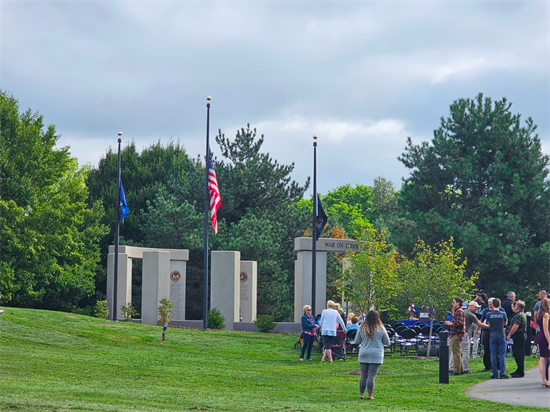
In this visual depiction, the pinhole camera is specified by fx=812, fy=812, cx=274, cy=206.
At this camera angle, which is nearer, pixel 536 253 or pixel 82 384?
pixel 82 384

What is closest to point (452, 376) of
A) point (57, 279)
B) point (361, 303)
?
point (361, 303)

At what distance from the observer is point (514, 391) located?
15234 millimetres

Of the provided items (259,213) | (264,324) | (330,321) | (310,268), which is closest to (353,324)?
(330,321)

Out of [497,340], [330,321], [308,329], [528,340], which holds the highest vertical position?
[330,321]

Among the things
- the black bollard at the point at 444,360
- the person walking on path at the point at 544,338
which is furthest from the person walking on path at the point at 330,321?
the person walking on path at the point at 544,338

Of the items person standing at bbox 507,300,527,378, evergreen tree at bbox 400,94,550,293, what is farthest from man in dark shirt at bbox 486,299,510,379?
evergreen tree at bbox 400,94,550,293

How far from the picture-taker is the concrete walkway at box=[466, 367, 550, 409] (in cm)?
1380

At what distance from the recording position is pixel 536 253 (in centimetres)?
4131

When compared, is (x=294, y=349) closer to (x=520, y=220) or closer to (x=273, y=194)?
(x=520, y=220)

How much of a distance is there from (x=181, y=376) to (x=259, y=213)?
32732 millimetres

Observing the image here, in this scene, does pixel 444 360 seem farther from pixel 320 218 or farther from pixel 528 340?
pixel 320 218

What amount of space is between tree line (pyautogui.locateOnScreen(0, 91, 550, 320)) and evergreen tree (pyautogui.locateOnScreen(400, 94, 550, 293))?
0.07 metres

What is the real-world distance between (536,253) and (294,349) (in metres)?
19.0

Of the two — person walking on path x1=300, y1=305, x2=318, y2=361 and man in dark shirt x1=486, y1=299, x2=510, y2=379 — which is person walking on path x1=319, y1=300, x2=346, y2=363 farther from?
man in dark shirt x1=486, y1=299, x2=510, y2=379
